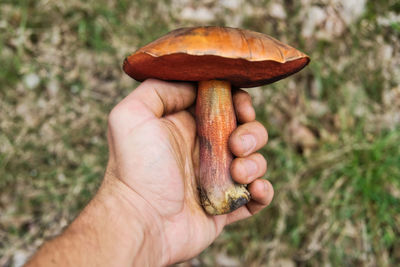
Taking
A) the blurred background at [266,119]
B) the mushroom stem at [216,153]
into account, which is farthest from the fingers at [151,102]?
the blurred background at [266,119]

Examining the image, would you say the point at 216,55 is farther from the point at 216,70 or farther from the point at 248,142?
the point at 248,142

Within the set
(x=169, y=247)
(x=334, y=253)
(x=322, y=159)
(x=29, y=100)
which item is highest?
(x=29, y=100)

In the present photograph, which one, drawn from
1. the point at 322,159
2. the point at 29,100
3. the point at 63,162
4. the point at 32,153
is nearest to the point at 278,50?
the point at 322,159

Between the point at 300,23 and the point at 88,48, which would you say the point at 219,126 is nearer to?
the point at 300,23

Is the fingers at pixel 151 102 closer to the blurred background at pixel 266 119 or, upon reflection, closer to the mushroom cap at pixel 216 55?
the mushroom cap at pixel 216 55

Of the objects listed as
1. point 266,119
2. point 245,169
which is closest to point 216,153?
point 245,169

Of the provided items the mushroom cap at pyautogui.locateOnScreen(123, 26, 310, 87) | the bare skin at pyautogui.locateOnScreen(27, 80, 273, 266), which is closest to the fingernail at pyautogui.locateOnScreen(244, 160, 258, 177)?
the bare skin at pyautogui.locateOnScreen(27, 80, 273, 266)
